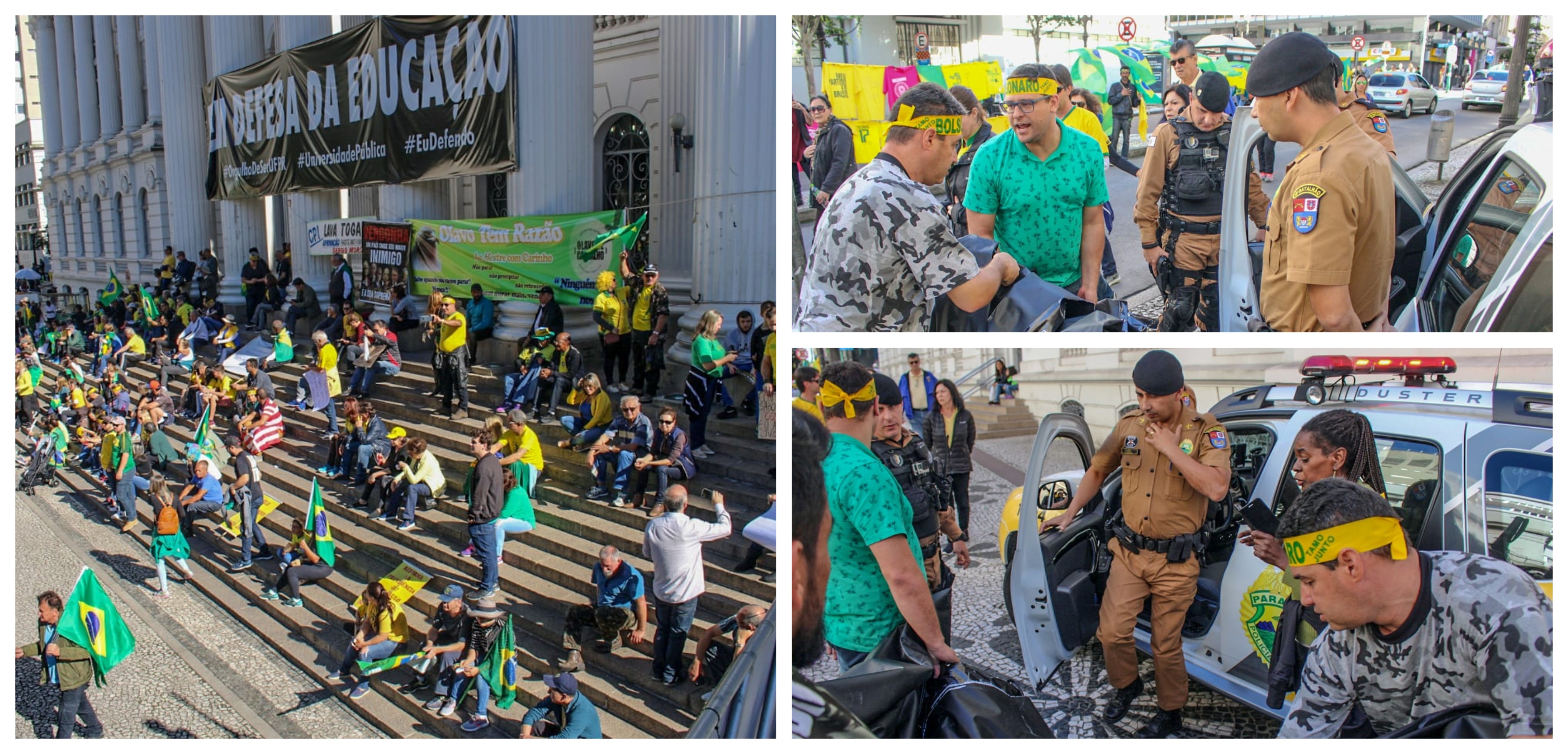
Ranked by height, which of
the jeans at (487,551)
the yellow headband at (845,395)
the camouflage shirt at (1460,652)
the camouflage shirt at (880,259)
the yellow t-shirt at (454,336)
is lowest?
the jeans at (487,551)

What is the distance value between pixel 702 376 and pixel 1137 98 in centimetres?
534

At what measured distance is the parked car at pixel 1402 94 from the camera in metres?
2.41

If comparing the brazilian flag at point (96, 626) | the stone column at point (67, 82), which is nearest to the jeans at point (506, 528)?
the brazilian flag at point (96, 626)

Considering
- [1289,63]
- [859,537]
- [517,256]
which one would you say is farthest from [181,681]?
[1289,63]

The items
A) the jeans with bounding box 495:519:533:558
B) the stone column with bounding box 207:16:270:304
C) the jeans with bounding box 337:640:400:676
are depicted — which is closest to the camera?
the jeans with bounding box 337:640:400:676

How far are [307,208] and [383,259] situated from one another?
11.8 feet

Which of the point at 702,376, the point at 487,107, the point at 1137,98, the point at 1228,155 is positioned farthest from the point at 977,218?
the point at 487,107

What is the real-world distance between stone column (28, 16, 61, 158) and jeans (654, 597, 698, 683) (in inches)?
1361

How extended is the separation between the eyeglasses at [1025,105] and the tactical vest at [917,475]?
1009 mm

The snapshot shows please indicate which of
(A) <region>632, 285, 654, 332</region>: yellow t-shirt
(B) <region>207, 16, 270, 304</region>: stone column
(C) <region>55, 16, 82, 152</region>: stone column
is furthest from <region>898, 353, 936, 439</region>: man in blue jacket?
(C) <region>55, 16, 82, 152</region>: stone column

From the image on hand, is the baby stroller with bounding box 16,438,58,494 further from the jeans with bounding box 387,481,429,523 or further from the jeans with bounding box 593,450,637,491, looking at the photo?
the jeans with bounding box 593,450,637,491

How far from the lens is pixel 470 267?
11.3 metres

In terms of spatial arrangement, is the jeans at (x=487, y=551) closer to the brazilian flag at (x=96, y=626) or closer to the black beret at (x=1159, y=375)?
the brazilian flag at (x=96, y=626)

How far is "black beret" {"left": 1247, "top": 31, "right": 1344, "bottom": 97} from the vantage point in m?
2.29
